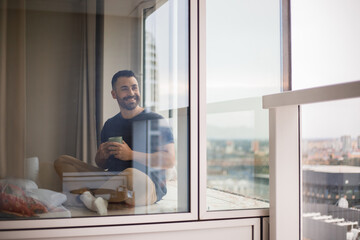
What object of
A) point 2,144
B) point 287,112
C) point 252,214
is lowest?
point 252,214

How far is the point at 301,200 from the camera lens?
256cm

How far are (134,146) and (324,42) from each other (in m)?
1.20

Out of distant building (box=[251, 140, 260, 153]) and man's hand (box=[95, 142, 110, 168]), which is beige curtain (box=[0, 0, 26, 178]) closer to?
man's hand (box=[95, 142, 110, 168])

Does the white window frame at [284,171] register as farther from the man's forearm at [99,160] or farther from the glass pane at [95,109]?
the man's forearm at [99,160]

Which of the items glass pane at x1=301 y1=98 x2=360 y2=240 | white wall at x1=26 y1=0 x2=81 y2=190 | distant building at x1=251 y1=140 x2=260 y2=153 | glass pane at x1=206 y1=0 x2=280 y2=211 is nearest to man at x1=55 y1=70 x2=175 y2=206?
white wall at x1=26 y1=0 x2=81 y2=190

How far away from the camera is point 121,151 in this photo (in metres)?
2.26

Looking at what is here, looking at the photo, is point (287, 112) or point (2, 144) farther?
point (287, 112)

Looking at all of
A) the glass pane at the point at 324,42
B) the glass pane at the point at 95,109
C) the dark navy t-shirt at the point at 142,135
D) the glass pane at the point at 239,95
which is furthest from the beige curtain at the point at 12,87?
the glass pane at the point at 324,42

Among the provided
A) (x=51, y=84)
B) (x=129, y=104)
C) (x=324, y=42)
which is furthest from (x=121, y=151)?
(x=324, y=42)

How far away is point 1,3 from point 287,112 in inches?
60.9

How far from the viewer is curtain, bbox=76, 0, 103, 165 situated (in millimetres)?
2182

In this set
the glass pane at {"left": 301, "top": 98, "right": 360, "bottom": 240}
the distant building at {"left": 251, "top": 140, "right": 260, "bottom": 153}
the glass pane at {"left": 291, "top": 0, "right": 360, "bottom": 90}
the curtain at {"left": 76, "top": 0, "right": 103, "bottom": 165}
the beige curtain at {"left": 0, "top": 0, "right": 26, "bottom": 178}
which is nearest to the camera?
the beige curtain at {"left": 0, "top": 0, "right": 26, "bottom": 178}

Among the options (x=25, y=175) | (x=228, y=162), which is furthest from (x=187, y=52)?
(x=25, y=175)

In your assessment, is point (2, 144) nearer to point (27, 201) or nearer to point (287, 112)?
point (27, 201)
